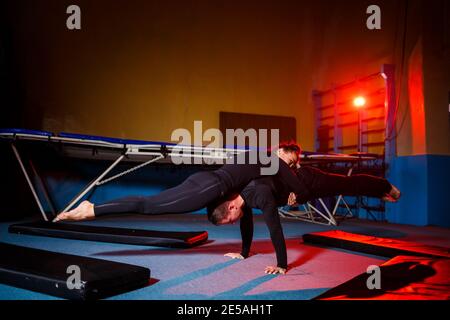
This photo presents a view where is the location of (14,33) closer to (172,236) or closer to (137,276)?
(172,236)

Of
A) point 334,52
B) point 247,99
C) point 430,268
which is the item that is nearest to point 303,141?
point 247,99

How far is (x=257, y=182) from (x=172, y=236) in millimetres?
1210

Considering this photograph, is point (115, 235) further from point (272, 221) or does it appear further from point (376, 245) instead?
point (376, 245)

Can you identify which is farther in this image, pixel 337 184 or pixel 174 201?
pixel 337 184

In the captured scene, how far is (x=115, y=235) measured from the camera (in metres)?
3.17

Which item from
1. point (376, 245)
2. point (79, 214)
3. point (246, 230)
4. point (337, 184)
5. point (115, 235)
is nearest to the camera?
point (79, 214)

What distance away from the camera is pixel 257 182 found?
2.39 metres

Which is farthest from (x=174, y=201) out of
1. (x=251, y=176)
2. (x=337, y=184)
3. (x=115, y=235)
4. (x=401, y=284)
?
(x=337, y=184)

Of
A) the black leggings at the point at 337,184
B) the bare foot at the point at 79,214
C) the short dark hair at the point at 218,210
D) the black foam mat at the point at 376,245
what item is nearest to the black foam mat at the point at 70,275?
the bare foot at the point at 79,214

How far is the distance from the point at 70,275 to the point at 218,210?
1.08 meters

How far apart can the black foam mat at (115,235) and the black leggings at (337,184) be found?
4.00 feet

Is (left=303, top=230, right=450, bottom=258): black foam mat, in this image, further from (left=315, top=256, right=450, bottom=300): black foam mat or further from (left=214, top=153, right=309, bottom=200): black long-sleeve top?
(left=214, top=153, right=309, bottom=200): black long-sleeve top

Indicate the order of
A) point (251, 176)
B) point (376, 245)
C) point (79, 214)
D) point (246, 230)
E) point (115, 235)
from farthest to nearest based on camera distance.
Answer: point (115, 235), point (376, 245), point (246, 230), point (251, 176), point (79, 214)

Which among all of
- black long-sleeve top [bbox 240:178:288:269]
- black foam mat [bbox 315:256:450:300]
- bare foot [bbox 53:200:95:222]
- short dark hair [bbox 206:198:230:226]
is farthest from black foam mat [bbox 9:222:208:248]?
black foam mat [bbox 315:256:450:300]
